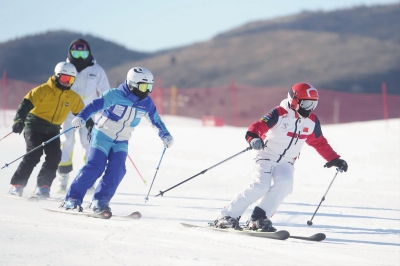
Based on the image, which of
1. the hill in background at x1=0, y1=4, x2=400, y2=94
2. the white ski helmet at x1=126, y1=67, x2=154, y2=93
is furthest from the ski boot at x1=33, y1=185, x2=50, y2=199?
the hill in background at x1=0, y1=4, x2=400, y2=94

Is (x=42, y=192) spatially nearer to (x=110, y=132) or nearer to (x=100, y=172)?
(x=100, y=172)

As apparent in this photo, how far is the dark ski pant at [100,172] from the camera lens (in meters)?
7.50

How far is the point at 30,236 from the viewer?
5504mm

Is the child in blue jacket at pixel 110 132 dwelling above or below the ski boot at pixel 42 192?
above

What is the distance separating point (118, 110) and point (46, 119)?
1.67 meters

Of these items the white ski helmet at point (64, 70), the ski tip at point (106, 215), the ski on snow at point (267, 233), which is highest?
the white ski helmet at point (64, 70)

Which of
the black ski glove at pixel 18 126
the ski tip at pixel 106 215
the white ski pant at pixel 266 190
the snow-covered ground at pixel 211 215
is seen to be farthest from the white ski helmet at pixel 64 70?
the white ski pant at pixel 266 190

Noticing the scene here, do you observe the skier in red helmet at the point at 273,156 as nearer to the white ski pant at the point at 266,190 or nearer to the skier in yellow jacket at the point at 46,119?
the white ski pant at the point at 266,190

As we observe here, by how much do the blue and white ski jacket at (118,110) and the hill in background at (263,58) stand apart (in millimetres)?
41521

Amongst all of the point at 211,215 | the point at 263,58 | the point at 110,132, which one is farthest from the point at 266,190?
the point at 263,58

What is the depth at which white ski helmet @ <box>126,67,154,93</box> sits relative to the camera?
7.44m

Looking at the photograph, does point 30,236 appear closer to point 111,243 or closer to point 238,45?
point 111,243

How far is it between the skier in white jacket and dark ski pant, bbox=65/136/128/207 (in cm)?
214

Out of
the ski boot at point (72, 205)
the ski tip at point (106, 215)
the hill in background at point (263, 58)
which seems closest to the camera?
the ski tip at point (106, 215)
